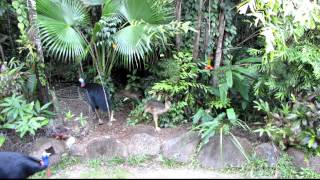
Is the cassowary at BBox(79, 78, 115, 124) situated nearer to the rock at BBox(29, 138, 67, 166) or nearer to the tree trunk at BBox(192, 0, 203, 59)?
the rock at BBox(29, 138, 67, 166)

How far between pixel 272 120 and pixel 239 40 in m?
2.23

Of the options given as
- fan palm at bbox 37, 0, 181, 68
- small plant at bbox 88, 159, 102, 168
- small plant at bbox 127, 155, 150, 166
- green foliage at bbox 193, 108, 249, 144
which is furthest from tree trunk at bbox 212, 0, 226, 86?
small plant at bbox 88, 159, 102, 168

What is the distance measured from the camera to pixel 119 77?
7.08 m

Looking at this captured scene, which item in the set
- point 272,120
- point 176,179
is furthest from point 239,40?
point 176,179

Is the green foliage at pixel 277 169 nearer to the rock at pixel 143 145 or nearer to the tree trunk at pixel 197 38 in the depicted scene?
the rock at pixel 143 145

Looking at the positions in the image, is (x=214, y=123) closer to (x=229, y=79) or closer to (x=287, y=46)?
(x=229, y=79)

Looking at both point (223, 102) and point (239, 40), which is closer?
point (223, 102)

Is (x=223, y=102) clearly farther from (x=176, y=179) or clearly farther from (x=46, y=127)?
(x=176, y=179)

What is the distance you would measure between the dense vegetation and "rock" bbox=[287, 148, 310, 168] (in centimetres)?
9

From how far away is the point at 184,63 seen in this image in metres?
6.18

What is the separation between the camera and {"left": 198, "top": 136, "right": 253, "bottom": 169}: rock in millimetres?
5195

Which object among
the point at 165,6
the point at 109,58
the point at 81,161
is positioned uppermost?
the point at 165,6

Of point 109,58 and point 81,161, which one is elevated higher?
point 109,58

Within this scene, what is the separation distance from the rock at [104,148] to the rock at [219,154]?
934 mm
